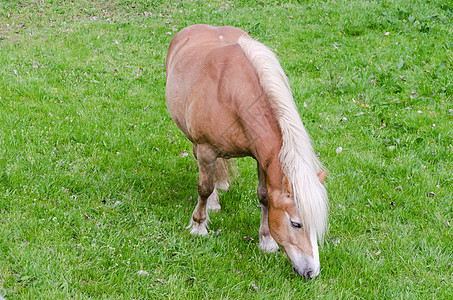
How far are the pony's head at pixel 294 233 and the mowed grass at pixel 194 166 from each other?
0.26m

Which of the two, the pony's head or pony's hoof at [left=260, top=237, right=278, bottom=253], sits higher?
the pony's head

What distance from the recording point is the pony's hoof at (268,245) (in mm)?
4500

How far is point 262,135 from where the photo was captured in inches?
148

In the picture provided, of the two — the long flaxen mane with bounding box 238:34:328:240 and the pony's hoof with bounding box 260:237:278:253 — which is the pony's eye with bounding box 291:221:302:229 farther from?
the pony's hoof with bounding box 260:237:278:253

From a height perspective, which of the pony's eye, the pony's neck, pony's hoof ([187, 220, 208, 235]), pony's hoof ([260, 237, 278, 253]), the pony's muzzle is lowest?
pony's hoof ([260, 237, 278, 253])

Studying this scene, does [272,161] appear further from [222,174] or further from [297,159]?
[222,174]

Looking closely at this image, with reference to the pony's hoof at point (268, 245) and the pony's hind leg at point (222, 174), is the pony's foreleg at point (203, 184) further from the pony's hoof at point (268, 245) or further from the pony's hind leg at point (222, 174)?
the pony's hoof at point (268, 245)

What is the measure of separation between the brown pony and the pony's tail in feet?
2.49

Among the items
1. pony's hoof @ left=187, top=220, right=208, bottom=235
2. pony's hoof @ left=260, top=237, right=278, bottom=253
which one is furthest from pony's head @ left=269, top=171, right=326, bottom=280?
pony's hoof @ left=187, top=220, right=208, bottom=235

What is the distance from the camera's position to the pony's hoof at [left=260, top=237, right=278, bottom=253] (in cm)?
450

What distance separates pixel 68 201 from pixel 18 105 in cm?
262

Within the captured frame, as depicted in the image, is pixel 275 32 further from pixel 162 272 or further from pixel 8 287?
pixel 8 287

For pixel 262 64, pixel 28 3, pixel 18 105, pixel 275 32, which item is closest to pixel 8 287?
pixel 262 64

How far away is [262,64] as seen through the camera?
3.94 meters
